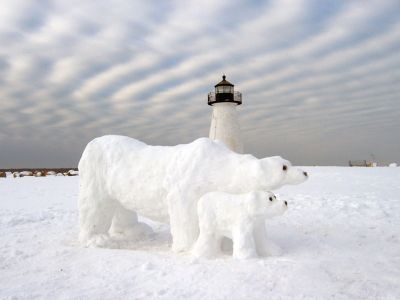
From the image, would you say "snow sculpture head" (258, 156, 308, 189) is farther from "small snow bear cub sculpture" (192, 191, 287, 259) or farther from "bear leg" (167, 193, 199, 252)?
"bear leg" (167, 193, 199, 252)

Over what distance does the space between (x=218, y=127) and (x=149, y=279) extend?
56.6 ft

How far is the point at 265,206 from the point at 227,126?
16335 millimetres

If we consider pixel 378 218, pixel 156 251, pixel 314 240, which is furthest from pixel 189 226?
pixel 378 218

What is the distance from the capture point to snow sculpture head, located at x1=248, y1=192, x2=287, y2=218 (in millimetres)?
4969

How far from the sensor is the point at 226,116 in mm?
21281

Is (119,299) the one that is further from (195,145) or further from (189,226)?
(195,145)

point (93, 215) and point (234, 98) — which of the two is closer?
point (93, 215)

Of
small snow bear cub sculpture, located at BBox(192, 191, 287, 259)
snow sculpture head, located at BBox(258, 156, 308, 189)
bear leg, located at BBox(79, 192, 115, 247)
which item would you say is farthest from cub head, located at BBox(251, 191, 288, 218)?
bear leg, located at BBox(79, 192, 115, 247)

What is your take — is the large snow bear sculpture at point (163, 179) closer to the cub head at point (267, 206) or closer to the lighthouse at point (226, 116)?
the cub head at point (267, 206)

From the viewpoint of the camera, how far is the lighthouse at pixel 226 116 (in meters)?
21.1

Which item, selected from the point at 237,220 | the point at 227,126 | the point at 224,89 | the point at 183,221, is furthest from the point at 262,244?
the point at 224,89

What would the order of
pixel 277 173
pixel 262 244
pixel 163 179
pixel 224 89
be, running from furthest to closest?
pixel 224 89 → pixel 163 179 → pixel 262 244 → pixel 277 173

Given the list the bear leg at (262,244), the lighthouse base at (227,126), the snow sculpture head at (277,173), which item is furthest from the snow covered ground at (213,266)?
the lighthouse base at (227,126)

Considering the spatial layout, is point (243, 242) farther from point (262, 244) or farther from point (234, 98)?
point (234, 98)
